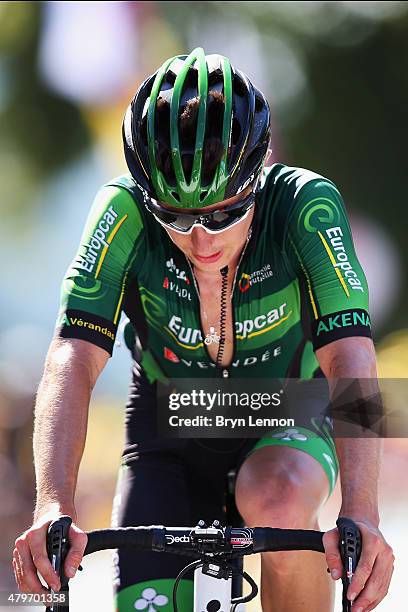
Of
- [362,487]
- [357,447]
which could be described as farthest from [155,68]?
[362,487]

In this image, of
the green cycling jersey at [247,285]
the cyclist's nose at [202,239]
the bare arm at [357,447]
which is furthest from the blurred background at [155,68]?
the bare arm at [357,447]

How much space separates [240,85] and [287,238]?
48cm

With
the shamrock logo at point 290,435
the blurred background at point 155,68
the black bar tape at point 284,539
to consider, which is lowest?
the black bar tape at point 284,539

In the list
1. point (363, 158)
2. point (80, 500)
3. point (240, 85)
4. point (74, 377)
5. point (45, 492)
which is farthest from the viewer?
point (363, 158)

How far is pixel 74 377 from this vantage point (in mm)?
2617

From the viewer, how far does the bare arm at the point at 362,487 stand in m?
2.01

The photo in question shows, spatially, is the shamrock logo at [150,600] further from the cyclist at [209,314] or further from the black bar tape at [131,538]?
the black bar tape at [131,538]

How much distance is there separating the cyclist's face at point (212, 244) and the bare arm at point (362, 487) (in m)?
0.42

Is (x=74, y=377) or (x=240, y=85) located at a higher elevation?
(x=240, y=85)

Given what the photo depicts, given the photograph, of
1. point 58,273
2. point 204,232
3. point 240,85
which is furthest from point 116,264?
point 58,273

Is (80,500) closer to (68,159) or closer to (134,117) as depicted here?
(68,159)

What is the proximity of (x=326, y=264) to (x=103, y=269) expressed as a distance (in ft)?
2.25

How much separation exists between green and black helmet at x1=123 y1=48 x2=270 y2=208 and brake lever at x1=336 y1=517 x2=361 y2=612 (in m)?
Answer: 1.00

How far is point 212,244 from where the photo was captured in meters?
2.69
